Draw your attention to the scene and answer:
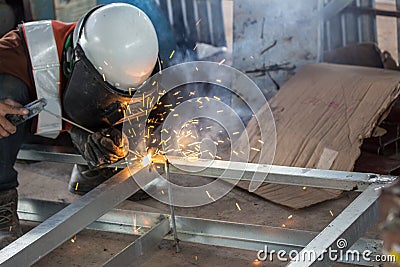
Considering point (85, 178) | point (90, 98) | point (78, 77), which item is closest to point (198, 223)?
point (90, 98)

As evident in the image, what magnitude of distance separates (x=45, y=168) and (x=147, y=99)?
59.2 inches

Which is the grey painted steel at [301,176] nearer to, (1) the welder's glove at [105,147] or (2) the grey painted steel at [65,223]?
(1) the welder's glove at [105,147]

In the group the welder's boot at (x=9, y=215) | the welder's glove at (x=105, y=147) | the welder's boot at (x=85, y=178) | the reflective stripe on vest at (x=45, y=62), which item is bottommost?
the welder's boot at (x=85, y=178)

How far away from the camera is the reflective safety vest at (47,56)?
132 inches

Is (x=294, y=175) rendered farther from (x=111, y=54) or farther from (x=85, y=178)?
(x=85, y=178)

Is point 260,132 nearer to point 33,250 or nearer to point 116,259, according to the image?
point 116,259

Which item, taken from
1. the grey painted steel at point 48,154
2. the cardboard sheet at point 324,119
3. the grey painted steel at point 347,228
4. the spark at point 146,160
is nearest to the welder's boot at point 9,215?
the grey painted steel at point 48,154

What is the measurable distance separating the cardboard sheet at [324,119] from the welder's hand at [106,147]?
3.01 feet

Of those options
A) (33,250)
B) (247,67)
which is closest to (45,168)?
(247,67)

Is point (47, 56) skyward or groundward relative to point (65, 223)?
skyward

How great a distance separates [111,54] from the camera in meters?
3.12

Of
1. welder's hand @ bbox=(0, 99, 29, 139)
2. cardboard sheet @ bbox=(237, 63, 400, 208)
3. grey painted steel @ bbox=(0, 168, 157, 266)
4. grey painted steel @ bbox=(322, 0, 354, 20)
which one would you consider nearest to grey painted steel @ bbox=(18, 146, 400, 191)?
grey painted steel @ bbox=(0, 168, 157, 266)

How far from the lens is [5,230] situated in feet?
11.1

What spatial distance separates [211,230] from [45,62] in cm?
108
